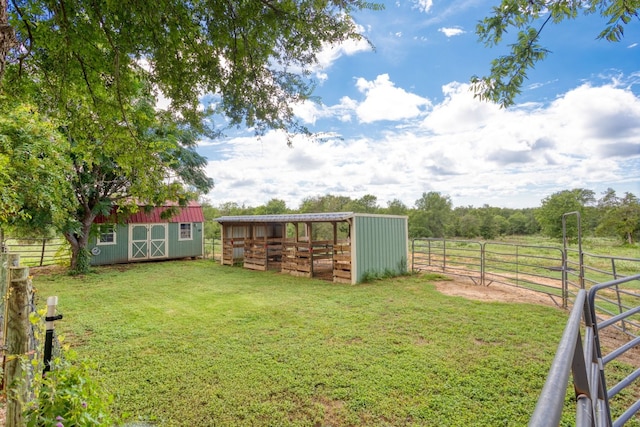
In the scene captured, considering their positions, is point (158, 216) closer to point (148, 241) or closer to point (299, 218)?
point (148, 241)

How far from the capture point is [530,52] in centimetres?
315

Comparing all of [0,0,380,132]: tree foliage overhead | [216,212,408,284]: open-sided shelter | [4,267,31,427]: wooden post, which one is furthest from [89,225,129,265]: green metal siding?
[4,267,31,427]: wooden post

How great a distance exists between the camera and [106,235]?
465 inches

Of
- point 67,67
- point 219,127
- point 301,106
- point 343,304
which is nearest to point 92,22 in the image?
point 67,67

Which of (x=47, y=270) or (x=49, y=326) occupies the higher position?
(x=49, y=326)

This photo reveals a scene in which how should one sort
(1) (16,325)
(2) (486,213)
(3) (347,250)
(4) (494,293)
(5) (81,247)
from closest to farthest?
(1) (16,325), (4) (494,293), (3) (347,250), (5) (81,247), (2) (486,213)

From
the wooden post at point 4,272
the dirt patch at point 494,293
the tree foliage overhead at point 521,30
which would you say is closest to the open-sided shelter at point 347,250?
the dirt patch at point 494,293

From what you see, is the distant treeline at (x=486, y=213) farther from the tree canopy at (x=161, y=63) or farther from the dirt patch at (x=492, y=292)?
the tree canopy at (x=161, y=63)

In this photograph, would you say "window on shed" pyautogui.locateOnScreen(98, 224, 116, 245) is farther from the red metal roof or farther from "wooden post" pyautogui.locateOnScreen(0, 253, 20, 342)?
"wooden post" pyautogui.locateOnScreen(0, 253, 20, 342)

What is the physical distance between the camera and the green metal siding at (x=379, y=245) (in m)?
8.34

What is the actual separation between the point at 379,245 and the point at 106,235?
10.4 meters

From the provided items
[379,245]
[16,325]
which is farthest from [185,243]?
[16,325]

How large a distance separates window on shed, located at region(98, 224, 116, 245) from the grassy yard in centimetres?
508

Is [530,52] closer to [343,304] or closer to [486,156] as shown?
[343,304]
